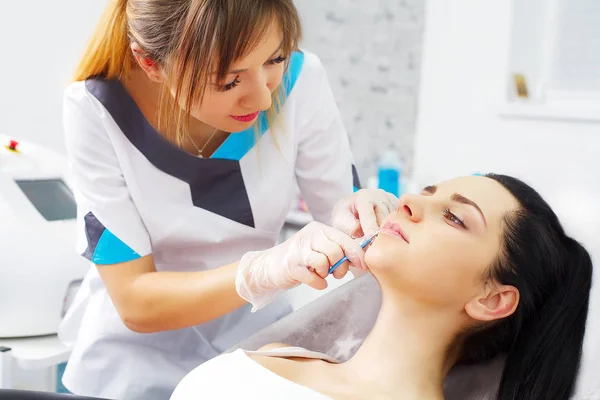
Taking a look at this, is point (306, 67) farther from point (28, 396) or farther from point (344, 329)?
point (28, 396)

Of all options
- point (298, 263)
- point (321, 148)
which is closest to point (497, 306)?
point (298, 263)

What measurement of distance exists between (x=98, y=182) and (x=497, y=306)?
2.62 ft

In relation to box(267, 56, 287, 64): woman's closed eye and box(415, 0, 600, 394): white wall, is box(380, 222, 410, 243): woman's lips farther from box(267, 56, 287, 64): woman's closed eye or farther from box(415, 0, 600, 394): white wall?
box(415, 0, 600, 394): white wall

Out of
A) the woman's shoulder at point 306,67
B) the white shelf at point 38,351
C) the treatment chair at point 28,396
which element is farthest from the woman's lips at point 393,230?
the white shelf at point 38,351

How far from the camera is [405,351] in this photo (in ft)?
4.10

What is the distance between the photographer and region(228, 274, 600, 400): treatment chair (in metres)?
1.38

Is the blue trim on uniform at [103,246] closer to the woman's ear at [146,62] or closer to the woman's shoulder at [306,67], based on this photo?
the woman's ear at [146,62]

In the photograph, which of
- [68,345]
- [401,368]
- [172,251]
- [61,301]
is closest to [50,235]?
[61,301]

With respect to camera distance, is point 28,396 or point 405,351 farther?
point 405,351

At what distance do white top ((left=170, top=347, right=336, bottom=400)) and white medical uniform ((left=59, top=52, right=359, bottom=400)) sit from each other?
12.1 inches

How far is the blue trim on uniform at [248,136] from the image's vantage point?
1425 millimetres

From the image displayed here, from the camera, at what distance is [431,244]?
3.90 feet

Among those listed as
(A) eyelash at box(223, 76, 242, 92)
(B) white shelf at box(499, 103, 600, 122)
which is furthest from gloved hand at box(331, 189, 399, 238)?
(B) white shelf at box(499, 103, 600, 122)

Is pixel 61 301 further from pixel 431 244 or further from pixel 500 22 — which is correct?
pixel 500 22
